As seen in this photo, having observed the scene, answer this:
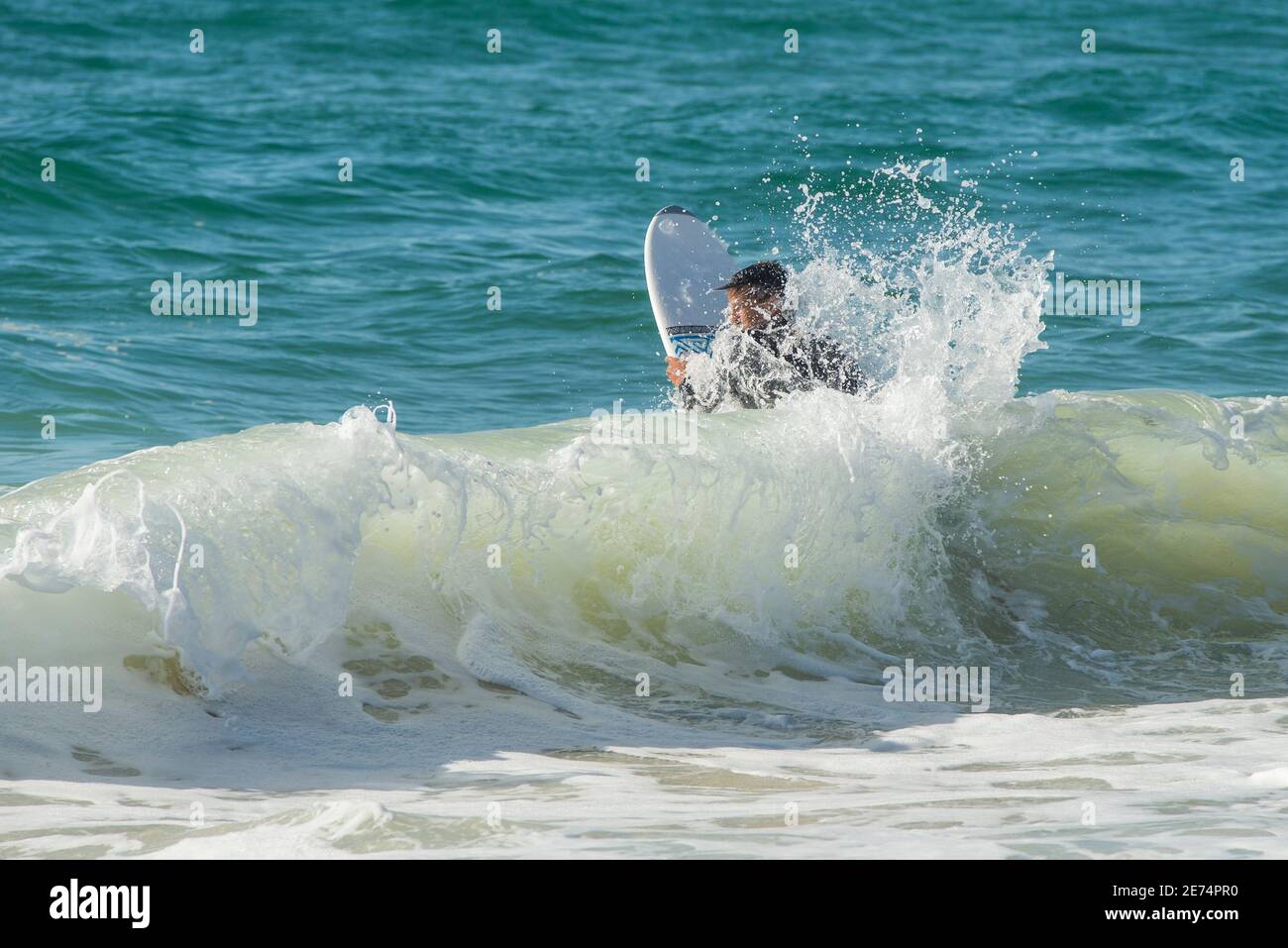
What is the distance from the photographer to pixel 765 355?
7.58m

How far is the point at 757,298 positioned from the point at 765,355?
0.99 feet

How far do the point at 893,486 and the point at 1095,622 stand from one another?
114 cm

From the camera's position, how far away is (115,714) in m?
4.98

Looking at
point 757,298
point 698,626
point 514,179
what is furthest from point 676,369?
point 514,179

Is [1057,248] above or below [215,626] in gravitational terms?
above

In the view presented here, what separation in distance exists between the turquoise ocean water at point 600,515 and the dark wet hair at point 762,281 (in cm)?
66

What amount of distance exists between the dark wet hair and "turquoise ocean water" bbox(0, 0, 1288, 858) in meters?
0.66

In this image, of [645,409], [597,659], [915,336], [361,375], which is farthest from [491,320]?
[597,659]

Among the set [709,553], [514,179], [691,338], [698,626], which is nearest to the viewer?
[698,626]

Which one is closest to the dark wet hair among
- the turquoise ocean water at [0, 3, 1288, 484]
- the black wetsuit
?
the black wetsuit

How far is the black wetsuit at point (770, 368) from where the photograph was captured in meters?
7.45

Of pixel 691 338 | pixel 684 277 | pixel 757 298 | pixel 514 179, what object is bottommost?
pixel 691 338

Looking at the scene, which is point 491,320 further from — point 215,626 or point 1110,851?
point 1110,851

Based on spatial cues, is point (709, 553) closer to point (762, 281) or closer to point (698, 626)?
point (698, 626)
